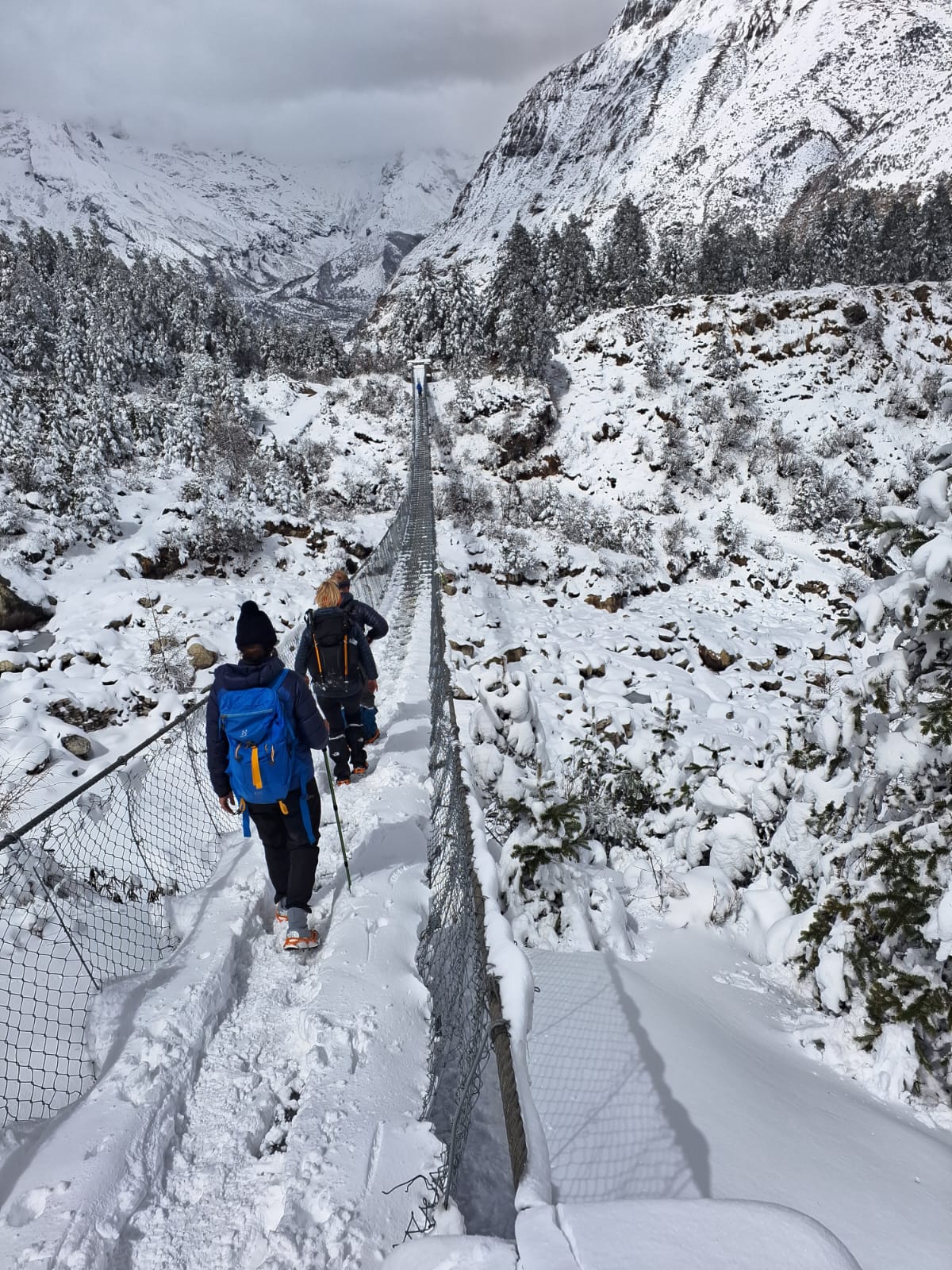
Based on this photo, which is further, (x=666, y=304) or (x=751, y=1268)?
(x=666, y=304)

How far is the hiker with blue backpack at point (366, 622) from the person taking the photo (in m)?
4.71

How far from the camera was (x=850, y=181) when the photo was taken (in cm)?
7219

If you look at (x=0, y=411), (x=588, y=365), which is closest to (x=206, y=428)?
(x=0, y=411)

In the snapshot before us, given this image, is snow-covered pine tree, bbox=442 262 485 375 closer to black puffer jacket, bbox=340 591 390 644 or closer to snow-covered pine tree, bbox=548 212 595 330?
snow-covered pine tree, bbox=548 212 595 330

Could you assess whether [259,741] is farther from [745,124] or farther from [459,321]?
[745,124]

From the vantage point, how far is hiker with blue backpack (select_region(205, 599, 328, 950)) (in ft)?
9.39

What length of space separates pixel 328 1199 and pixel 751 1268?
4.57ft

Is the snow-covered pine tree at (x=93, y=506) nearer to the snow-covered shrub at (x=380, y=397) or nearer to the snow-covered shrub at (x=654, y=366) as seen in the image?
the snow-covered shrub at (x=380, y=397)

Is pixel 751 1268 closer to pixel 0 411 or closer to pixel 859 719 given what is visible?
pixel 859 719

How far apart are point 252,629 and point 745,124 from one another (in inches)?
4775

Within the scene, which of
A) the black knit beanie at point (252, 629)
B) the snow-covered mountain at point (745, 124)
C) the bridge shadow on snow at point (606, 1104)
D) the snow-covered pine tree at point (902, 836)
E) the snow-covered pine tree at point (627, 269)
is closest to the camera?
the bridge shadow on snow at point (606, 1104)

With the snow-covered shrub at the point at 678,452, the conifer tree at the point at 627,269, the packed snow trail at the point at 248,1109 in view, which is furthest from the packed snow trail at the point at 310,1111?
the conifer tree at the point at 627,269

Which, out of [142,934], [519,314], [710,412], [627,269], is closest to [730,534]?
[710,412]

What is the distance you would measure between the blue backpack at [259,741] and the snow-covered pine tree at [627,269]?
37684mm
